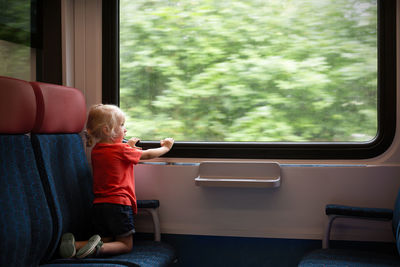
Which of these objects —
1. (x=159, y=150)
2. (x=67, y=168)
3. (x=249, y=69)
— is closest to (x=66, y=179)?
(x=67, y=168)

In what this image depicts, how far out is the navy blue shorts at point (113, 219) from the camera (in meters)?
2.16

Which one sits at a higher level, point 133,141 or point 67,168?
point 133,141

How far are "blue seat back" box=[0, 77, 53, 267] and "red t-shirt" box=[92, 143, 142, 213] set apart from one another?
39 cm

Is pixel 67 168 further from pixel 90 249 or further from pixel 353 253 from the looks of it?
pixel 353 253

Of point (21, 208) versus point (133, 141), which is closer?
point (21, 208)

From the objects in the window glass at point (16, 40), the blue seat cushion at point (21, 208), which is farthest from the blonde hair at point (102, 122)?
the window glass at point (16, 40)

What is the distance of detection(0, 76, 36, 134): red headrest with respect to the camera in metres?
1.69

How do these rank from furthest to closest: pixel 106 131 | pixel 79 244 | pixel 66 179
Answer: pixel 106 131 < pixel 66 179 < pixel 79 244

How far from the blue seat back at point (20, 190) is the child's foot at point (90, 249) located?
14cm

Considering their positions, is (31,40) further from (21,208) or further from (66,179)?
(21,208)

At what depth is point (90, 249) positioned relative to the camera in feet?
6.34

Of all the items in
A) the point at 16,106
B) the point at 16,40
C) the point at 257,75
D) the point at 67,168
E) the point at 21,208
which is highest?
the point at 16,40

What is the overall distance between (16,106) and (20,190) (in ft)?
1.25

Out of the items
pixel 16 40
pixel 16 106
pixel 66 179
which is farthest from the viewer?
pixel 16 40
